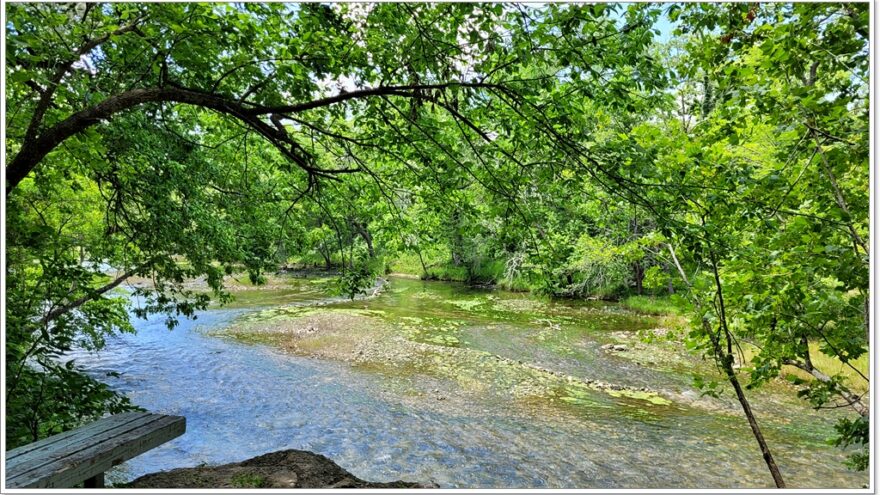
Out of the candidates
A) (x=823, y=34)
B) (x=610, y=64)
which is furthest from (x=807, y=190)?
(x=610, y=64)

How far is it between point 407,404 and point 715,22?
782cm

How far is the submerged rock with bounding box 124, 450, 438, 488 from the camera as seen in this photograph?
3.62 metres

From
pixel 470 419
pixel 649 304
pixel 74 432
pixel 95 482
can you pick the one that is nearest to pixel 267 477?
pixel 95 482

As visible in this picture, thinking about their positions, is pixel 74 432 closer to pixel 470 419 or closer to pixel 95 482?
pixel 95 482

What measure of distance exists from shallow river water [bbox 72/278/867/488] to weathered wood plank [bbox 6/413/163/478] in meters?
3.20

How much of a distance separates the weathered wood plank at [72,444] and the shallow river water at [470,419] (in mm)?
3199

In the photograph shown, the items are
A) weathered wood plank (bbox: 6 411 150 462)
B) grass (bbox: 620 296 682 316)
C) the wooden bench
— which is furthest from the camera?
grass (bbox: 620 296 682 316)

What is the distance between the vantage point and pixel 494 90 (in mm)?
3557

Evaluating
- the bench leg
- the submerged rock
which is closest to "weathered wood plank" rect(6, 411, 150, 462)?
the bench leg

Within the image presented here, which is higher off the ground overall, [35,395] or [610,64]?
[610,64]

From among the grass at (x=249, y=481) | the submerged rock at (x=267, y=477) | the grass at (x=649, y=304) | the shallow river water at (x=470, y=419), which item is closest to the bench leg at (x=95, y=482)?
the submerged rock at (x=267, y=477)

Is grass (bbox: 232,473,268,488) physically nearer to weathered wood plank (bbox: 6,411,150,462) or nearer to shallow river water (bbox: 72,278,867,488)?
weathered wood plank (bbox: 6,411,150,462)

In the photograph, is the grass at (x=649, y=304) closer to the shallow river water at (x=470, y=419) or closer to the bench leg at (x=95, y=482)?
the shallow river water at (x=470, y=419)

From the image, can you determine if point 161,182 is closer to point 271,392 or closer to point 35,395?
point 35,395
